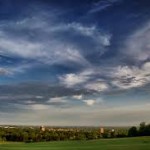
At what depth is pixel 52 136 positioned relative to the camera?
393 feet

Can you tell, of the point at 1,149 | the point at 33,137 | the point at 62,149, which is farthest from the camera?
the point at 33,137

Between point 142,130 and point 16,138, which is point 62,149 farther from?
point 16,138

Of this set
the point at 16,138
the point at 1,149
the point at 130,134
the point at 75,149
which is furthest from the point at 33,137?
the point at 75,149

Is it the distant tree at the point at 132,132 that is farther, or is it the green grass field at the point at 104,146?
the distant tree at the point at 132,132

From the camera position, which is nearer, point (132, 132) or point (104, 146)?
point (104, 146)

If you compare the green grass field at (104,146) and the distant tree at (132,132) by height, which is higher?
the distant tree at (132,132)

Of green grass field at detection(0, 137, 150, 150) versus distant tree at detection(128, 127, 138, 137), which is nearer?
green grass field at detection(0, 137, 150, 150)

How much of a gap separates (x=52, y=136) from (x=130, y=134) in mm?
46999

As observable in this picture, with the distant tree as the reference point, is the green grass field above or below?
below

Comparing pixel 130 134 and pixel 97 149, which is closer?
pixel 97 149

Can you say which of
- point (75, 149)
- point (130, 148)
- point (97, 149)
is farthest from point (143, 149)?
point (75, 149)

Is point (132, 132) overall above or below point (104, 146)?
above

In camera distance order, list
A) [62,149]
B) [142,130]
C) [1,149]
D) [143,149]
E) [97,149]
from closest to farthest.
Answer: [143,149]
[97,149]
[62,149]
[1,149]
[142,130]

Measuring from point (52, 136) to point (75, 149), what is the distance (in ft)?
269
